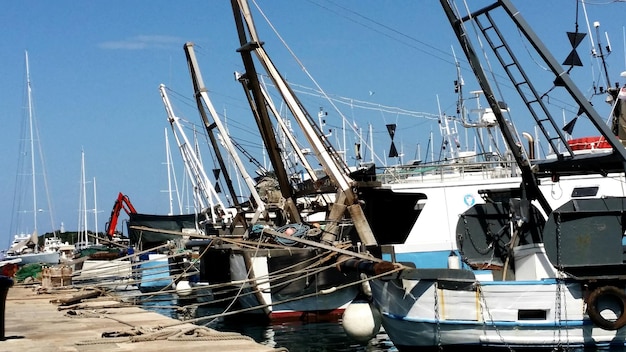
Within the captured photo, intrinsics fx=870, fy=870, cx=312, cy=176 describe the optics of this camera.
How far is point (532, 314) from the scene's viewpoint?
17.0 metres

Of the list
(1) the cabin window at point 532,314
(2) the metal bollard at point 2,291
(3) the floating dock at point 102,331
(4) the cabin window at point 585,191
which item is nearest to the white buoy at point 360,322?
(1) the cabin window at point 532,314

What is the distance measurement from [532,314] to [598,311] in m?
1.25

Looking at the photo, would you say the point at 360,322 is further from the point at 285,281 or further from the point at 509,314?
the point at 285,281

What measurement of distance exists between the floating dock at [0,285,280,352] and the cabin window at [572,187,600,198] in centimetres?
1442

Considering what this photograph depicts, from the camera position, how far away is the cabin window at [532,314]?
16.9m

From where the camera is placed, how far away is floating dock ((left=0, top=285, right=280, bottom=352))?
1215cm

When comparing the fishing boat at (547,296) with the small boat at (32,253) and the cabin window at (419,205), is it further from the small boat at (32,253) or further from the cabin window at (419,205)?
the small boat at (32,253)

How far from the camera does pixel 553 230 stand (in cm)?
1678

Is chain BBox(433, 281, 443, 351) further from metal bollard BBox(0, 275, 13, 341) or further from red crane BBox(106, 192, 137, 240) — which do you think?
red crane BBox(106, 192, 137, 240)

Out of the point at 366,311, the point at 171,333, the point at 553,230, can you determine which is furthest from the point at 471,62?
the point at 171,333

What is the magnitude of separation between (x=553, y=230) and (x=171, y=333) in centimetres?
782

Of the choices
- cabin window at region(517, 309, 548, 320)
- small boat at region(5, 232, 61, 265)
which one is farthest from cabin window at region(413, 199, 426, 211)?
small boat at region(5, 232, 61, 265)

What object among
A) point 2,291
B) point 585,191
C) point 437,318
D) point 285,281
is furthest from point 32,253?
point 2,291

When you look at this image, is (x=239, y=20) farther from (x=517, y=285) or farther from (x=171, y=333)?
(x=171, y=333)
